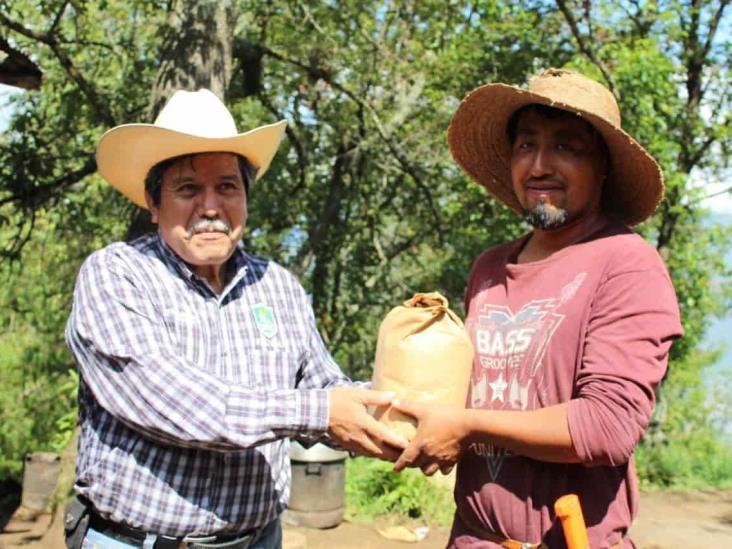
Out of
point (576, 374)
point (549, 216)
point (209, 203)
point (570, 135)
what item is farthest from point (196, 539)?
point (570, 135)

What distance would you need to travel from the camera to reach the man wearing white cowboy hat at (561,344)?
2.07m

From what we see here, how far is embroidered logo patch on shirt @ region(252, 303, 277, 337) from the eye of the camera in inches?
103

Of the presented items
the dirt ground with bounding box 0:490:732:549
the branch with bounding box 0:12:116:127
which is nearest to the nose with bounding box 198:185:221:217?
the dirt ground with bounding box 0:490:732:549

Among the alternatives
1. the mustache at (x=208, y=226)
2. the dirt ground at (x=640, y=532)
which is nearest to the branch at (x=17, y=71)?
the dirt ground at (x=640, y=532)

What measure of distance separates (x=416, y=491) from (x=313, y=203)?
17.8ft

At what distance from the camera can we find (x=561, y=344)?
217 centimetres

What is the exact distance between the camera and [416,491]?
770cm

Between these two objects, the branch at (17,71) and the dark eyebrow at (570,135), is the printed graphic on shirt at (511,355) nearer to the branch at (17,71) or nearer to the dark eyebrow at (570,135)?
Answer: the dark eyebrow at (570,135)

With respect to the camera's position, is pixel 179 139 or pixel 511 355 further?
pixel 179 139

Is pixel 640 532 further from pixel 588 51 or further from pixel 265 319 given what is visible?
pixel 265 319

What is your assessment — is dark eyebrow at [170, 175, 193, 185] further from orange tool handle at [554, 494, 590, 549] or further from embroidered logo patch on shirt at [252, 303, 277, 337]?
orange tool handle at [554, 494, 590, 549]

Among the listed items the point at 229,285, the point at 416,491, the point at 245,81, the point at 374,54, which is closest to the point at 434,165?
the point at 374,54

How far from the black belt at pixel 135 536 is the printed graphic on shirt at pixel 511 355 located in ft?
2.56

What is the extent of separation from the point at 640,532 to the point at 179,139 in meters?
6.69
